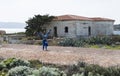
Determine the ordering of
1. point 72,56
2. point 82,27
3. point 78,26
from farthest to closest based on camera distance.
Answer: point 82,27, point 78,26, point 72,56

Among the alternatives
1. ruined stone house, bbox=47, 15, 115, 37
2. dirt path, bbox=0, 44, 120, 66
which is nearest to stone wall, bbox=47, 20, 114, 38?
ruined stone house, bbox=47, 15, 115, 37

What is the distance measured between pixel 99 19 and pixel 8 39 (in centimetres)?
1673

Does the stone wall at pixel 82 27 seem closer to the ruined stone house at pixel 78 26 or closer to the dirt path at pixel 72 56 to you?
the ruined stone house at pixel 78 26

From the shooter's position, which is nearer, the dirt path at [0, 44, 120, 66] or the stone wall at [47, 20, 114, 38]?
the dirt path at [0, 44, 120, 66]

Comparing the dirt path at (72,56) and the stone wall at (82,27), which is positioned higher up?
the stone wall at (82,27)

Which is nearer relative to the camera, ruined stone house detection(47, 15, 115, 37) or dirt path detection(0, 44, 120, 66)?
dirt path detection(0, 44, 120, 66)

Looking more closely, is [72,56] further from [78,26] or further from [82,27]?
[82,27]

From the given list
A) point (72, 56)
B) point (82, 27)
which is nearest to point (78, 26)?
point (82, 27)

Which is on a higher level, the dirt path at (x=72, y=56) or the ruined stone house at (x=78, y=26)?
the ruined stone house at (x=78, y=26)

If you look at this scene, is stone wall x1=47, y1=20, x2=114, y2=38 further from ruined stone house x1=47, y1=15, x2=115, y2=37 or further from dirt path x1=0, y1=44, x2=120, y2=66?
dirt path x1=0, y1=44, x2=120, y2=66

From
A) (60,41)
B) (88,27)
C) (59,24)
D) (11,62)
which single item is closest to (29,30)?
(59,24)

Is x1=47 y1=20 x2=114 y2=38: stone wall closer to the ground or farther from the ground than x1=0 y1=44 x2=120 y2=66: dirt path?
farther from the ground

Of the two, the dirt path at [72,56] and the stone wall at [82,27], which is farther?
the stone wall at [82,27]

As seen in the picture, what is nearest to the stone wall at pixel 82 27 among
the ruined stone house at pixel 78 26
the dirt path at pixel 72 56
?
the ruined stone house at pixel 78 26
